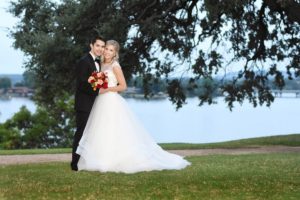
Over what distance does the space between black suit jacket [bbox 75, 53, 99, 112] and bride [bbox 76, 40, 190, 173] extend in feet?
0.75

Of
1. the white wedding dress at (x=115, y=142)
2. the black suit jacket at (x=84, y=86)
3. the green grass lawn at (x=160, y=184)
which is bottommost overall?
the green grass lawn at (x=160, y=184)

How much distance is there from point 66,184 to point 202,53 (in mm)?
14227

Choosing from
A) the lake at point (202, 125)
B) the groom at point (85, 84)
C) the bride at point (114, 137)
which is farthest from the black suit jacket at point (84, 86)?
the lake at point (202, 125)

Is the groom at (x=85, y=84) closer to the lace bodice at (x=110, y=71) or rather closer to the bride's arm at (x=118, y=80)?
the lace bodice at (x=110, y=71)

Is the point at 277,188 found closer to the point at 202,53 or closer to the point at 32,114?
the point at 202,53

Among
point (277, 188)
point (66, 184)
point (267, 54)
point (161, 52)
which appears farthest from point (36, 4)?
point (277, 188)

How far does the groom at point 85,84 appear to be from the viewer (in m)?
10.7

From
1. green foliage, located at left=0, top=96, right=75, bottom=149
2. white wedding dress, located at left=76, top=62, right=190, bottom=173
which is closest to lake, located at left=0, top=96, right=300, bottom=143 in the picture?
green foliage, located at left=0, top=96, right=75, bottom=149

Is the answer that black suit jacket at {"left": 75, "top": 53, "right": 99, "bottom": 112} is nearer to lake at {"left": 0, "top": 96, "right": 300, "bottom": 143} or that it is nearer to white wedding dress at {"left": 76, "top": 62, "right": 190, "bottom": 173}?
white wedding dress at {"left": 76, "top": 62, "right": 190, "bottom": 173}

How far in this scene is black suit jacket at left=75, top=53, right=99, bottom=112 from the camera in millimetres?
→ 10656

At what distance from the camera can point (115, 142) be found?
426 inches

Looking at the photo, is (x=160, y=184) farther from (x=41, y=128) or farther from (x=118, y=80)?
(x=41, y=128)

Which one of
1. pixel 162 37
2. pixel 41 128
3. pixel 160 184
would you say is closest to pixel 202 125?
pixel 41 128

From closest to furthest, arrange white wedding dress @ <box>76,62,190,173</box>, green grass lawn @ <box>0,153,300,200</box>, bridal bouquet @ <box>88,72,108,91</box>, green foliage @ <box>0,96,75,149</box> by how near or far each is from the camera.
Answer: green grass lawn @ <box>0,153,300,200</box>, bridal bouquet @ <box>88,72,108,91</box>, white wedding dress @ <box>76,62,190,173</box>, green foliage @ <box>0,96,75,149</box>
